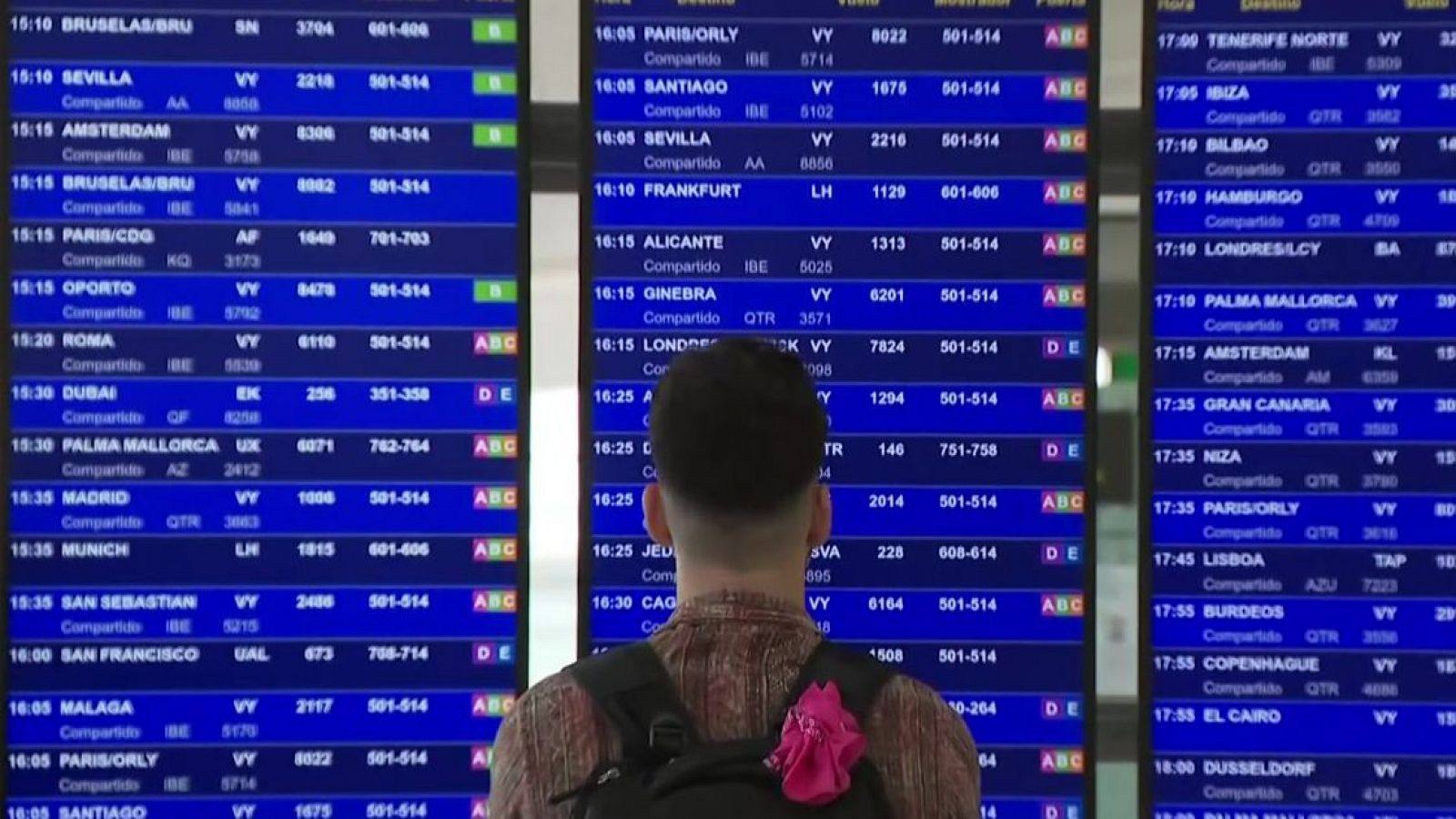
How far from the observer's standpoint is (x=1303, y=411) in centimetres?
262

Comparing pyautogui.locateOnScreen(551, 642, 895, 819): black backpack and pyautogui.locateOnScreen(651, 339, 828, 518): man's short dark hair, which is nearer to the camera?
pyautogui.locateOnScreen(551, 642, 895, 819): black backpack

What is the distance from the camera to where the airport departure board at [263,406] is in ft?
8.36

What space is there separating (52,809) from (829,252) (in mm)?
1758

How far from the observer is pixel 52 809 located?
2.52 meters

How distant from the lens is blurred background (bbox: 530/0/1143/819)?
8.64 ft

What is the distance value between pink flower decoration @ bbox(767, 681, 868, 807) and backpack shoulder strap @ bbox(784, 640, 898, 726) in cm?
4

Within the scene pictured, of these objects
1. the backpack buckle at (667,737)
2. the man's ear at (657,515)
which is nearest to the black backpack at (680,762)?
the backpack buckle at (667,737)

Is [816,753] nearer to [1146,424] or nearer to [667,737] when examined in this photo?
[667,737]

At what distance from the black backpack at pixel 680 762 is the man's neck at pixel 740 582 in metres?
0.08

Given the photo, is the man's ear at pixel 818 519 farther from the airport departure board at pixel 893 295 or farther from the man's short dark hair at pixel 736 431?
the airport departure board at pixel 893 295

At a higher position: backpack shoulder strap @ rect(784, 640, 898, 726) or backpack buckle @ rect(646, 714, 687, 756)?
backpack shoulder strap @ rect(784, 640, 898, 726)

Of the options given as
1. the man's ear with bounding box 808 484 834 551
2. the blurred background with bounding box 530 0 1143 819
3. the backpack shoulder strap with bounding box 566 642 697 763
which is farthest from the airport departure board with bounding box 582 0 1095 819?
the backpack shoulder strap with bounding box 566 642 697 763

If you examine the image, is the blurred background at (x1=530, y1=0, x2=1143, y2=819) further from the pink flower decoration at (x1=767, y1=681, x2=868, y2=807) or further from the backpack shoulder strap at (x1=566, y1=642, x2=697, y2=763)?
the pink flower decoration at (x1=767, y1=681, x2=868, y2=807)

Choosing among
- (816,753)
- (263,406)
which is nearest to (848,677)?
(816,753)
